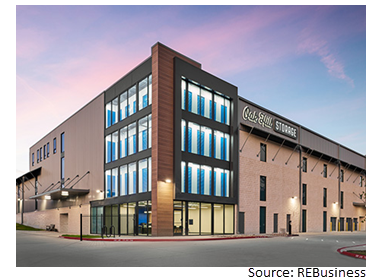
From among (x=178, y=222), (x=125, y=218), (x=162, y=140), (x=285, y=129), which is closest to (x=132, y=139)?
(x=162, y=140)

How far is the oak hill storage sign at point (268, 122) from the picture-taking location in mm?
38250

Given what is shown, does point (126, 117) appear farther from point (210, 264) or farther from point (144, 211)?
point (210, 264)

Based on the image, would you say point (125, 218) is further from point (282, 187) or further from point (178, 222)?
point (282, 187)

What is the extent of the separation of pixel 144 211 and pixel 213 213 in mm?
6419

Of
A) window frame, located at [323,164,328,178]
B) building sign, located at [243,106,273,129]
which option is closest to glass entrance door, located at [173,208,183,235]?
building sign, located at [243,106,273,129]

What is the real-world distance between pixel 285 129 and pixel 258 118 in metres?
5.76

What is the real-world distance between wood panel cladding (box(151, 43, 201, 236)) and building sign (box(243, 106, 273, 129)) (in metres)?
10.0

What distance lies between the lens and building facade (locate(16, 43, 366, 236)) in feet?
99.7

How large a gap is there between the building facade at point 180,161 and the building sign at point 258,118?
11cm

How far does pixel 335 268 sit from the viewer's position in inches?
457

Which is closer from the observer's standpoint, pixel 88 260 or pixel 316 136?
pixel 88 260

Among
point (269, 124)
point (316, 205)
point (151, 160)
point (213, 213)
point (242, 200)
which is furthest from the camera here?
point (316, 205)

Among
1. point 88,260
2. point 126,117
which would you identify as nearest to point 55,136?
point 126,117

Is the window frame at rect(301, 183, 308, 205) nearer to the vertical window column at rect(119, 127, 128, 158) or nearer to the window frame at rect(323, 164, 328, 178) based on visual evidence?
the window frame at rect(323, 164, 328, 178)
